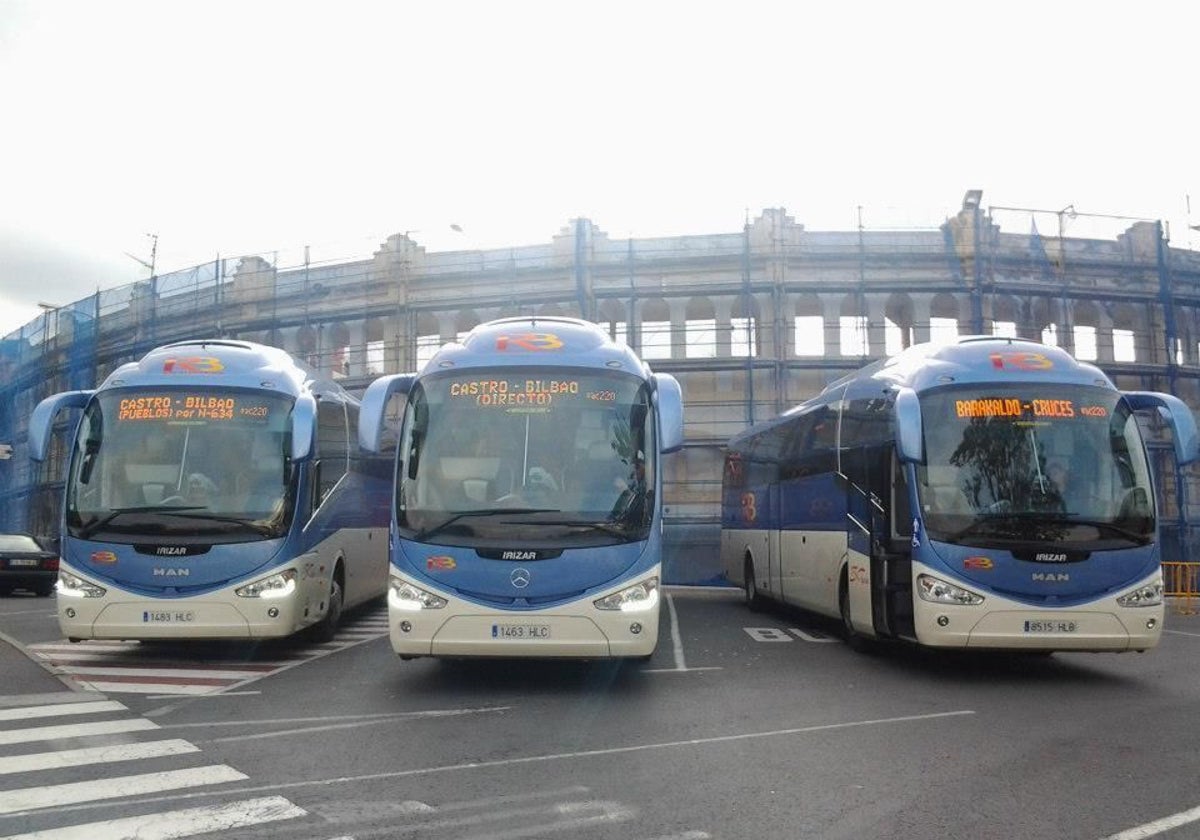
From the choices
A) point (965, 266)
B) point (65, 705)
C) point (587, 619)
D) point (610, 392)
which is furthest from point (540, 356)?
point (965, 266)

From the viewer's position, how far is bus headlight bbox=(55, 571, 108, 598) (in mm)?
10672


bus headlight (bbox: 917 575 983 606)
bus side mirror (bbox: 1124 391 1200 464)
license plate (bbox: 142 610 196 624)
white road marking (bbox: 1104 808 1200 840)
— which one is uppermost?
bus side mirror (bbox: 1124 391 1200 464)

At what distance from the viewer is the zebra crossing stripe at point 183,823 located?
5.22 metres

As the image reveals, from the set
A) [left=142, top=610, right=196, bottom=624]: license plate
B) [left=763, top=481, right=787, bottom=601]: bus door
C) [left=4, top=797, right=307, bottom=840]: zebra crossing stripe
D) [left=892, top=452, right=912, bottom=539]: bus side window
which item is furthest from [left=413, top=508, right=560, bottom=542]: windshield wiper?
[left=763, top=481, right=787, bottom=601]: bus door

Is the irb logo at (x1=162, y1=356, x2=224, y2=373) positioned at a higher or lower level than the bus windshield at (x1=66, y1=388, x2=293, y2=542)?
higher

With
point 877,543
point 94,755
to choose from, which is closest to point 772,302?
point 877,543

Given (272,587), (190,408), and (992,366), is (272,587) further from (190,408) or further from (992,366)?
(992,366)

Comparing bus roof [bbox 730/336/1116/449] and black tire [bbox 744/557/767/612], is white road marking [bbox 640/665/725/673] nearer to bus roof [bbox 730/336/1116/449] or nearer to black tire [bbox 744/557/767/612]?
bus roof [bbox 730/336/1116/449]

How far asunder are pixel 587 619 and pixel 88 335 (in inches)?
1262

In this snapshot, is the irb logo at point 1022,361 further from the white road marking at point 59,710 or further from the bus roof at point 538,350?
the white road marking at point 59,710

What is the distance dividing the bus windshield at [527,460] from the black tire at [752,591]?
959 cm

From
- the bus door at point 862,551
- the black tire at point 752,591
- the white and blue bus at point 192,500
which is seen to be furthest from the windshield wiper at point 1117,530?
Answer: the black tire at point 752,591

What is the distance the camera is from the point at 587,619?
9109mm

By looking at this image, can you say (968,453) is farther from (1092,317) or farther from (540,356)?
(1092,317)
